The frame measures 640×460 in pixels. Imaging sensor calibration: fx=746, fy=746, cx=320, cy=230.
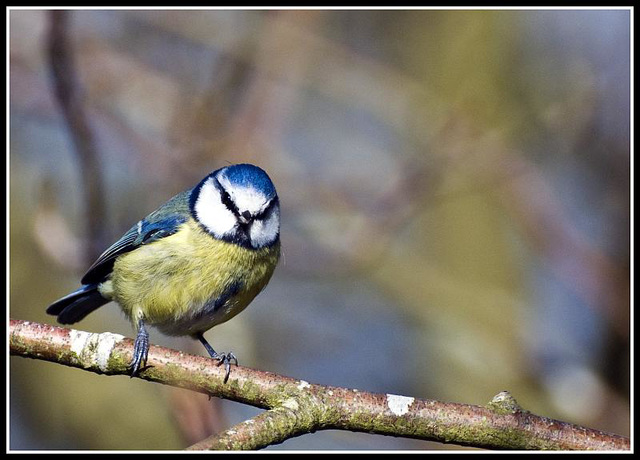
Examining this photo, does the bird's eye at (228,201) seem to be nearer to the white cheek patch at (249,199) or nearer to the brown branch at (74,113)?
the white cheek patch at (249,199)

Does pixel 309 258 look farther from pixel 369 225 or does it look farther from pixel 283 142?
pixel 283 142

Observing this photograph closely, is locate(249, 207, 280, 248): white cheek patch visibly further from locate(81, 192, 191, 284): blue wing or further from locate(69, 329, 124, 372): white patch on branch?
locate(69, 329, 124, 372): white patch on branch

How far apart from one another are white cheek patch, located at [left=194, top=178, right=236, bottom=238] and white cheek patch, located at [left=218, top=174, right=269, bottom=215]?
0.31 ft

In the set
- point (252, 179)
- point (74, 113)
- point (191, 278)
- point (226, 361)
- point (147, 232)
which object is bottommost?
point (226, 361)

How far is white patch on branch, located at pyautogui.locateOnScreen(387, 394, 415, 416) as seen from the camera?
7.72ft

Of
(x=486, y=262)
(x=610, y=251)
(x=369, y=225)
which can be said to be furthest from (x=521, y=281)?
(x=369, y=225)

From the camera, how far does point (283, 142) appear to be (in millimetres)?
5285

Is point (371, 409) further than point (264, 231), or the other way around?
point (264, 231)

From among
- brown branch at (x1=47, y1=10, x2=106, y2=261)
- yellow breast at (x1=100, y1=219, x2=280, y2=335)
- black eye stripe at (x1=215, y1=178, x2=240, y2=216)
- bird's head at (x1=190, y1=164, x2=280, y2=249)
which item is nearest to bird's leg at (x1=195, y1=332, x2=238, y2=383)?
yellow breast at (x1=100, y1=219, x2=280, y2=335)

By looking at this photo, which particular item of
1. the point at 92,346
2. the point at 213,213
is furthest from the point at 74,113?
the point at 92,346

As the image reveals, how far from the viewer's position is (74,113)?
3.24 meters

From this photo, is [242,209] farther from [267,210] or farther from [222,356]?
[222,356]

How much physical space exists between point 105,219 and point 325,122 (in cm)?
271

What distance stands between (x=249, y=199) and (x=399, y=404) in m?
1.07
